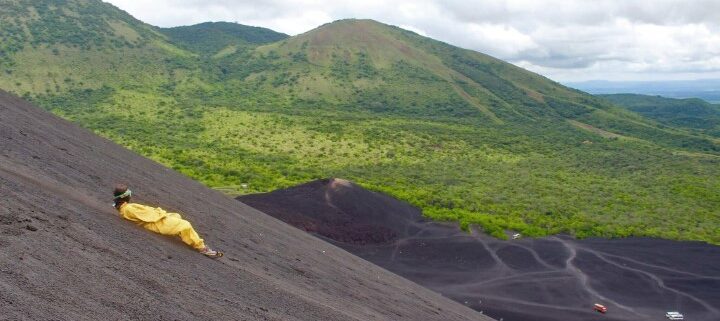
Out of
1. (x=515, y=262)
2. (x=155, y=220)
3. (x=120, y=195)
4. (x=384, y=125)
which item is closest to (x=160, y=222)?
(x=155, y=220)

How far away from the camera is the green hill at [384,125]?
5625 centimetres

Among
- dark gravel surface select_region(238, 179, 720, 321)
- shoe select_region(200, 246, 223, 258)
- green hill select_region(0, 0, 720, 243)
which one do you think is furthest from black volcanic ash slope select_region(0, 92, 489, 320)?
green hill select_region(0, 0, 720, 243)

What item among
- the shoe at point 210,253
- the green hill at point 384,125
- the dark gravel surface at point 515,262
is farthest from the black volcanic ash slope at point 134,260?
the green hill at point 384,125

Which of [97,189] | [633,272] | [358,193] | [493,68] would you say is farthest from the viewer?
[493,68]

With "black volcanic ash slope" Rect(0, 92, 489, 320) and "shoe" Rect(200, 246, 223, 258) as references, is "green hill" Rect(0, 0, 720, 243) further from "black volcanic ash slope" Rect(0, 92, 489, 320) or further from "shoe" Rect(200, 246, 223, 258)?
"shoe" Rect(200, 246, 223, 258)

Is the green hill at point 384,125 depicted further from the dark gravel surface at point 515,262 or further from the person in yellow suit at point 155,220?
the person in yellow suit at point 155,220

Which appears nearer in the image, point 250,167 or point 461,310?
point 461,310

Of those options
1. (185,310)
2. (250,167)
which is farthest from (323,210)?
(185,310)

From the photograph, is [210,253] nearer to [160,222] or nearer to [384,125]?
[160,222]

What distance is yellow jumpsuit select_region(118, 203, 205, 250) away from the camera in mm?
11664

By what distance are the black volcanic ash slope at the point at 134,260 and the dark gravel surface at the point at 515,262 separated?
9570 millimetres

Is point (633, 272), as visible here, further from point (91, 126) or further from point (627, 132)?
point (627, 132)

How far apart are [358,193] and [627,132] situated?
112m

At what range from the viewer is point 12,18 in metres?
124
